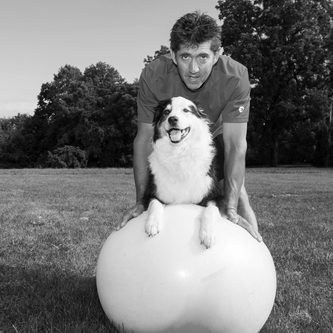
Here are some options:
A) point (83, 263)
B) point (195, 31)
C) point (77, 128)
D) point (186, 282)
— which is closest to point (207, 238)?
point (186, 282)

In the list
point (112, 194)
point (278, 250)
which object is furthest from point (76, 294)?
point (112, 194)

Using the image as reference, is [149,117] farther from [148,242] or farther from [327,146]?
[327,146]

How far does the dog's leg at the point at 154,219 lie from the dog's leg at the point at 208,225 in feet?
1.01

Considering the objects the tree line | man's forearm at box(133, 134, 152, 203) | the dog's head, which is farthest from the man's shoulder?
the tree line

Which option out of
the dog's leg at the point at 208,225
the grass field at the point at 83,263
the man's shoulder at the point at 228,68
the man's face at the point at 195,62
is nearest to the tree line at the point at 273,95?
the grass field at the point at 83,263

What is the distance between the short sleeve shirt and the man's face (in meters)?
0.16

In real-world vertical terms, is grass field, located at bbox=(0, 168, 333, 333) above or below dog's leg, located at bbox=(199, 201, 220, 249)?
below

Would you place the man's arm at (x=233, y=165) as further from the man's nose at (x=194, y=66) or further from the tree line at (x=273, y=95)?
the tree line at (x=273, y=95)

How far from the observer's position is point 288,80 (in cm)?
3447

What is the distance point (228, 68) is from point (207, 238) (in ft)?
5.81

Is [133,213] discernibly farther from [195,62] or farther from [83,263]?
[83,263]

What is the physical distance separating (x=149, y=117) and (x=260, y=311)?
6.86ft

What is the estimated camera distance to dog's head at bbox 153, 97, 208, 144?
3.43m

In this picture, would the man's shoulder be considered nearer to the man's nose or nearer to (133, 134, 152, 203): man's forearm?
the man's nose
